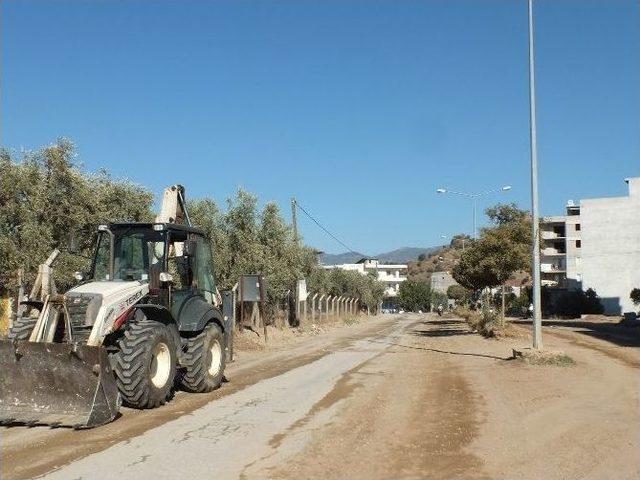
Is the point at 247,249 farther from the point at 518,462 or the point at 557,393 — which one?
the point at 518,462

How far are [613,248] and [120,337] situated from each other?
236 feet

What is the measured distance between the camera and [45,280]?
9836 mm

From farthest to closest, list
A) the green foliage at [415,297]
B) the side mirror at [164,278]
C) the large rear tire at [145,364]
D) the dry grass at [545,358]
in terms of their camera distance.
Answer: the green foliage at [415,297] < the dry grass at [545,358] < the side mirror at [164,278] < the large rear tire at [145,364]

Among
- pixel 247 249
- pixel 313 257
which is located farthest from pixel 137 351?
pixel 313 257

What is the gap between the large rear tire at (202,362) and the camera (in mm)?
11719

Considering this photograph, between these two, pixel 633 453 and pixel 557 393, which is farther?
pixel 557 393

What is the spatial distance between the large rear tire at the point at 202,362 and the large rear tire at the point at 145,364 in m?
0.95

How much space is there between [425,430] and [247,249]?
823 inches

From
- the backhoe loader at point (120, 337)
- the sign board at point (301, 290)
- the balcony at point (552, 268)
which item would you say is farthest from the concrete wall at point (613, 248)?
the backhoe loader at point (120, 337)

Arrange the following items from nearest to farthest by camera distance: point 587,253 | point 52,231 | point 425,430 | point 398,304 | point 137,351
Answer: point 425,430 < point 137,351 < point 52,231 < point 587,253 < point 398,304

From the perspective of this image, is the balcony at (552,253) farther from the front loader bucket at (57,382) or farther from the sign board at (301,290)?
the front loader bucket at (57,382)

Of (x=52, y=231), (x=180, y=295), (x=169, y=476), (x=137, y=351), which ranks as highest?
(x=52, y=231)

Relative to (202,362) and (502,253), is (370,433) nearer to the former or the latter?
(202,362)

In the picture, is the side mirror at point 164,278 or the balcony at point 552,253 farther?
the balcony at point 552,253
